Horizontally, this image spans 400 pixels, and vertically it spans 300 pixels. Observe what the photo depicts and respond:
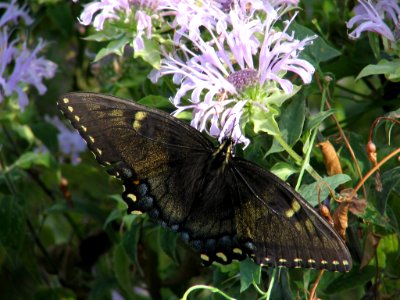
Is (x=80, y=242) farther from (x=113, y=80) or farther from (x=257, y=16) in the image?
(x=257, y=16)

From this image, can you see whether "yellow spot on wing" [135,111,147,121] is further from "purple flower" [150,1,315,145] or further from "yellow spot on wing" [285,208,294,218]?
"yellow spot on wing" [285,208,294,218]

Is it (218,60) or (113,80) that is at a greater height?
(218,60)

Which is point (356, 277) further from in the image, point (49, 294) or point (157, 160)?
point (49, 294)

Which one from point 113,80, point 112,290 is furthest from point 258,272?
point 112,290

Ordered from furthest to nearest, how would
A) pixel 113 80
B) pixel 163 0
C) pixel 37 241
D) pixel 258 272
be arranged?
1. pixel 37 241
2. pixel 113 80
3. pixel 163 0
4. pixel 258 272

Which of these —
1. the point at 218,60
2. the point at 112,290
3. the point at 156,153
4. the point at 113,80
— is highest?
the point at 218,60

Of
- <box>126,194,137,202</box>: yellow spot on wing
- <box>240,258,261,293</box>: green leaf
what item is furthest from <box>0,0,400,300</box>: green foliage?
<box>126,194,137,202</box>: yellow spot on wing

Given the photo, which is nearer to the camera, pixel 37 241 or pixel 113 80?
pixel 113 80
